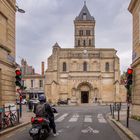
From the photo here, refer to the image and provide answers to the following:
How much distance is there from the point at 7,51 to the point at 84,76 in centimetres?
7085

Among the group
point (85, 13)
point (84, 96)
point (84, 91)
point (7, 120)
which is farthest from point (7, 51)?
point (85, 13)

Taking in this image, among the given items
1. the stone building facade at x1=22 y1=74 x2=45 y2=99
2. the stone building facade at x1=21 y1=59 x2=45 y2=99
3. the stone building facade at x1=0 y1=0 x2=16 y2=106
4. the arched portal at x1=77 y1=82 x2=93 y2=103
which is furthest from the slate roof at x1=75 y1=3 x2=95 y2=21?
the stone building facade at x1=0 y1=0 x2=16 y2=106

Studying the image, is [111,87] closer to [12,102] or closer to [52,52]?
[52,52]

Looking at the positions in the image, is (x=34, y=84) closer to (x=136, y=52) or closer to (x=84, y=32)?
(x=84, y=32)

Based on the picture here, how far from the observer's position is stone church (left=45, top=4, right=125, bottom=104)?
9206 cm

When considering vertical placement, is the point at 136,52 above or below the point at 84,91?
above

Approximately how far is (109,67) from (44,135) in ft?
260

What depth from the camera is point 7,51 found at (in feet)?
72.8

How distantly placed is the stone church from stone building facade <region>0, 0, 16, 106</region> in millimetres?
68222

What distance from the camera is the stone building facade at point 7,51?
69.1ft

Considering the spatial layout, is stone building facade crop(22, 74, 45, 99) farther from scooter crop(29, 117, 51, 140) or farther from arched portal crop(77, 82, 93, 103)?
scooter crop(29, 117, 51, 140)

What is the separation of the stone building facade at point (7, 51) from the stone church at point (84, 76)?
2686 inches

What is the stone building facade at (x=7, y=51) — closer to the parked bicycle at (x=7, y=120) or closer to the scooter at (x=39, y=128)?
the parked bicycle at (x=7, y=120)

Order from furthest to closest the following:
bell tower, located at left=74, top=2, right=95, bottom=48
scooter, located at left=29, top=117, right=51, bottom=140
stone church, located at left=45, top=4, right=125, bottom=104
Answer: bell tower, located at left=74, top=2, right=95, bottom=48
stone church, located at left=45, top=4, right=125, bottom=104
scooter, located at left=29, top=117, right=51, bottom=140
